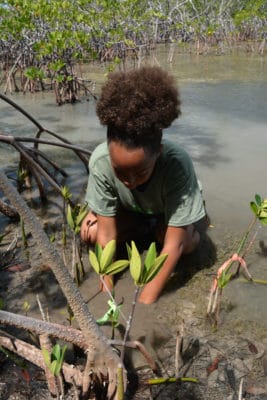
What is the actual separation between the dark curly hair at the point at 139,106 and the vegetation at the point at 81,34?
4528 mm

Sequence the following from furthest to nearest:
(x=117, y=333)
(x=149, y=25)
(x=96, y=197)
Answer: (x=149, y=25), (x=96, y=197), (x=117, y=333)

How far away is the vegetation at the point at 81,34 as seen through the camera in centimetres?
645

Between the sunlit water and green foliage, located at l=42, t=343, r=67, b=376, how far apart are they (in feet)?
3.06

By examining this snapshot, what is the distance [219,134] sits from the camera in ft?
14.1

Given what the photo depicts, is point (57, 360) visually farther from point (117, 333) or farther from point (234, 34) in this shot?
point (234, 34)

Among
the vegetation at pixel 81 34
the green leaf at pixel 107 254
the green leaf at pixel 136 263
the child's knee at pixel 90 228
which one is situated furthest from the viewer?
the vegetation at pixel 81 34

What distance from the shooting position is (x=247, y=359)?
1.54m

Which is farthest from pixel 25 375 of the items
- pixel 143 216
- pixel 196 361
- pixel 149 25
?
pixel 149 25

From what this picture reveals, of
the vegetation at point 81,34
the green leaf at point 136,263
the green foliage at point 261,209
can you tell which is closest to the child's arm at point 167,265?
the green foliage at point 261,209

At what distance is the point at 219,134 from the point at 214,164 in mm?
895

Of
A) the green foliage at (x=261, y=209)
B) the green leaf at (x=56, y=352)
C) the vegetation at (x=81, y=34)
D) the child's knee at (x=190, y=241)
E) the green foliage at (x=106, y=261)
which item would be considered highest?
the vegetation at (x=81, y=34)

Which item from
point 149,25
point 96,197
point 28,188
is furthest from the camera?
point 149,25

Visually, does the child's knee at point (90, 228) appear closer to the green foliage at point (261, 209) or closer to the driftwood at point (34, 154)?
the driftwood at point (34, 154)

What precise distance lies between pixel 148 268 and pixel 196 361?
2.15 ft
